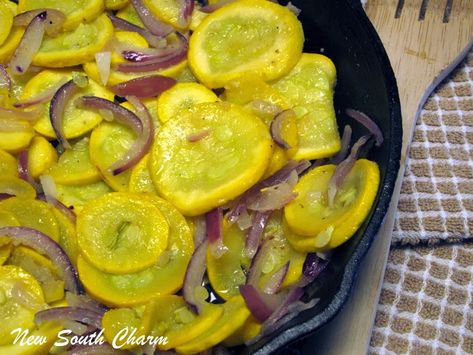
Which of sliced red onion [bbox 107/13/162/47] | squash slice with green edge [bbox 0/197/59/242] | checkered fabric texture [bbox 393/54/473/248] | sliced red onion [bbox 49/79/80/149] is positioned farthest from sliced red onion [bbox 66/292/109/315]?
checkered fabric texture [bbox 393/54/473/248]

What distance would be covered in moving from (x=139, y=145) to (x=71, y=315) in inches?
21.4

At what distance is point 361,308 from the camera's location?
1.89 meters

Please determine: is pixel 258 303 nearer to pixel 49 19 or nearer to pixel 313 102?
pixel 313 102

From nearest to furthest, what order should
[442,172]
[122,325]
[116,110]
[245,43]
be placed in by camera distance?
[122,325] < [116,110] < [245,43] < [442,172]

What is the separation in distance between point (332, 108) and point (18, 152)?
98cm

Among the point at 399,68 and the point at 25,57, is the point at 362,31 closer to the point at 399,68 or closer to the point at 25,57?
the point at 399,68

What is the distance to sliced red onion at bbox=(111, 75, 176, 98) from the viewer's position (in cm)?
199

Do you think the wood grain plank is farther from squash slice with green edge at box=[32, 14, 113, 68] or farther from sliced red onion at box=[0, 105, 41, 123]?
sliced red onion at box=[0, 105, 41, 123]

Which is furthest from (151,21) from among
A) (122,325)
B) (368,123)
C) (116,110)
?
(122,325)

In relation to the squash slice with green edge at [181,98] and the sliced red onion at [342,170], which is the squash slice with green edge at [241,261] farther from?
the squash slice with green edge at [181,98]

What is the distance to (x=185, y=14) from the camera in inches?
84.8

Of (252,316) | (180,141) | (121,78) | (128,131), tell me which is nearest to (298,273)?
(252,316)

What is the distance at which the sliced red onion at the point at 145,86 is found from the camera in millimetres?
1991

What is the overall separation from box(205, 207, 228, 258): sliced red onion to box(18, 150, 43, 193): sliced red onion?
1.80 ft
